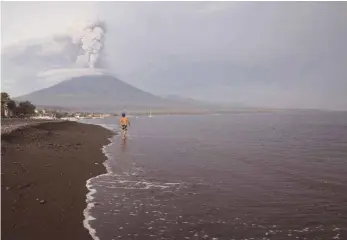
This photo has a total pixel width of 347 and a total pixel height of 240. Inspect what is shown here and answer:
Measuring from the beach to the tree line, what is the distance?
1595 inches

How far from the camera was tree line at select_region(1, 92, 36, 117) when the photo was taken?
54638 mm

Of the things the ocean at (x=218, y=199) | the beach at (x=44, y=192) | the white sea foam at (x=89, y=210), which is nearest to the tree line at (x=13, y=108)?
the beach at (x=44, y=192)

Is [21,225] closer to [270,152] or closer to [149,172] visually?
[149,172]

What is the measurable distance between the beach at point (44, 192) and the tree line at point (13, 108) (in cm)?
4052

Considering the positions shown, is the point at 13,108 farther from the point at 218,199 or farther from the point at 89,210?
the point at 218,199

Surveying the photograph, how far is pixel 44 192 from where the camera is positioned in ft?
35.3

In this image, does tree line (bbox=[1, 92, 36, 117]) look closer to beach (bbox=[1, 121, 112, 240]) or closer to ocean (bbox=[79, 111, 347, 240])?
beach (bbox=[1, 121, 112, 240])

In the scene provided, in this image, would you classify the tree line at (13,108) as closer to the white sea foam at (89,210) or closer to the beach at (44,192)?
the beach at (44,192)

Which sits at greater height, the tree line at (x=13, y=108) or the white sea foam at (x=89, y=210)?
the tree line at (x=13, y=108)

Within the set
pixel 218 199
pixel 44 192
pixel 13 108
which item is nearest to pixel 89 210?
pixel 44 192

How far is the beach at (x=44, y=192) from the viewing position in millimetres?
8038

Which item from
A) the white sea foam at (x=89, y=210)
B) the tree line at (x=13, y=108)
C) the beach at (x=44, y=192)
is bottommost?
the white sea foam at (x=89, y=210)

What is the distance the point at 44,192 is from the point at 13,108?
55749 mm

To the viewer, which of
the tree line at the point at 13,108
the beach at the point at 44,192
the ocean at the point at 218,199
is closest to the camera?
the beach at the point at 44,192
